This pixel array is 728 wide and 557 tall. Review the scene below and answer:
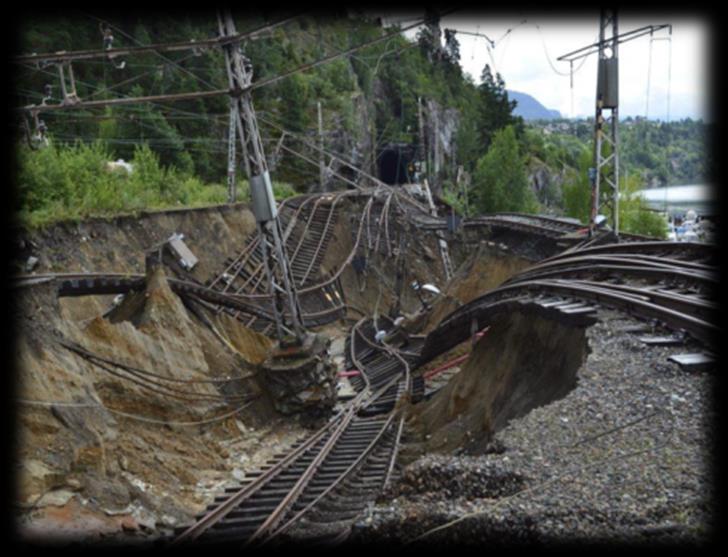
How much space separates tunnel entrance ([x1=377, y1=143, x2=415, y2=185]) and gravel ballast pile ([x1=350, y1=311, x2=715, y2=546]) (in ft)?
151

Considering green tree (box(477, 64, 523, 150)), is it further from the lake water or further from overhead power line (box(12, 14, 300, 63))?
overhead power line (box(12, 14, 300, 63))

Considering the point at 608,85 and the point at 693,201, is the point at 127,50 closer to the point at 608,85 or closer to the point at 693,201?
the point at 608,85

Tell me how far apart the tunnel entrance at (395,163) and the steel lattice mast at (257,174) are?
4025 cm

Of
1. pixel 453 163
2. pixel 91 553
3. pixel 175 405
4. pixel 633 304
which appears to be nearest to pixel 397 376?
pixel 175 405

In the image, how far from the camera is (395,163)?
57312mm

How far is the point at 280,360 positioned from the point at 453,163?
5524 cm

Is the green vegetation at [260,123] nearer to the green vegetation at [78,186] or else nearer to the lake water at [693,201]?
the green vegetation at [78,186]

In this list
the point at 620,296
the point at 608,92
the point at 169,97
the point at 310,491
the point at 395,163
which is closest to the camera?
the point at 310,491

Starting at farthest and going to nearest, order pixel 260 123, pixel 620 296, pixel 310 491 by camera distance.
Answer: pixel 260 123 < pixel 620 296 < pixel 310 491

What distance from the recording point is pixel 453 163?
63.9m

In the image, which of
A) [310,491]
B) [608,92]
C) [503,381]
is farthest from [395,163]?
[310,491]

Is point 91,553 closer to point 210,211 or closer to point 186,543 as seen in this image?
point 186,543

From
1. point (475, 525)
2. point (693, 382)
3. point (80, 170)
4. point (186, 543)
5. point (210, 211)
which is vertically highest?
point (80, 170)

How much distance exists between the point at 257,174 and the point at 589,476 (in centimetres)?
840
